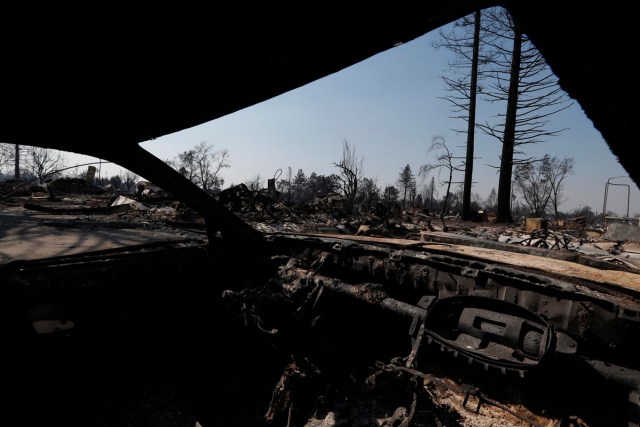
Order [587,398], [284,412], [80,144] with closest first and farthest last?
[587,398] < [284,412] < [80,144]

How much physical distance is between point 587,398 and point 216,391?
2.43 metres

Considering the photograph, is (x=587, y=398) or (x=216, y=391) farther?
(x=216, y=391)

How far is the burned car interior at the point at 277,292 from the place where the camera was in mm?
997

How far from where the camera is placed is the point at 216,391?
2.69m

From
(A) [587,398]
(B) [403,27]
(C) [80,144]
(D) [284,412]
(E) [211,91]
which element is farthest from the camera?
(C) [80,144]

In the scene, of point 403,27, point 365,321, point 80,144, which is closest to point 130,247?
point 80,144

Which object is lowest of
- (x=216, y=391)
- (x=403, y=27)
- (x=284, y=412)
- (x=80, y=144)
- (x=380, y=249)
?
(x=216, y=391)

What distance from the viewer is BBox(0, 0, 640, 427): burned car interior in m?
1.00

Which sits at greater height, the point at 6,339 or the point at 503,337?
the point at 503,337

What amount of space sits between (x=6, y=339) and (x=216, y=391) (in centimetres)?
142

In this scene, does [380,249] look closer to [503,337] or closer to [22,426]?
[503,337]

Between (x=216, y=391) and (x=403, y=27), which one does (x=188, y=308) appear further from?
(x=403, y=27)

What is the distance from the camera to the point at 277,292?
245 centimetres

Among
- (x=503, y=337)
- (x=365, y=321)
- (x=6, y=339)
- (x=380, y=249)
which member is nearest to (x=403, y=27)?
(x=503, y=337)
